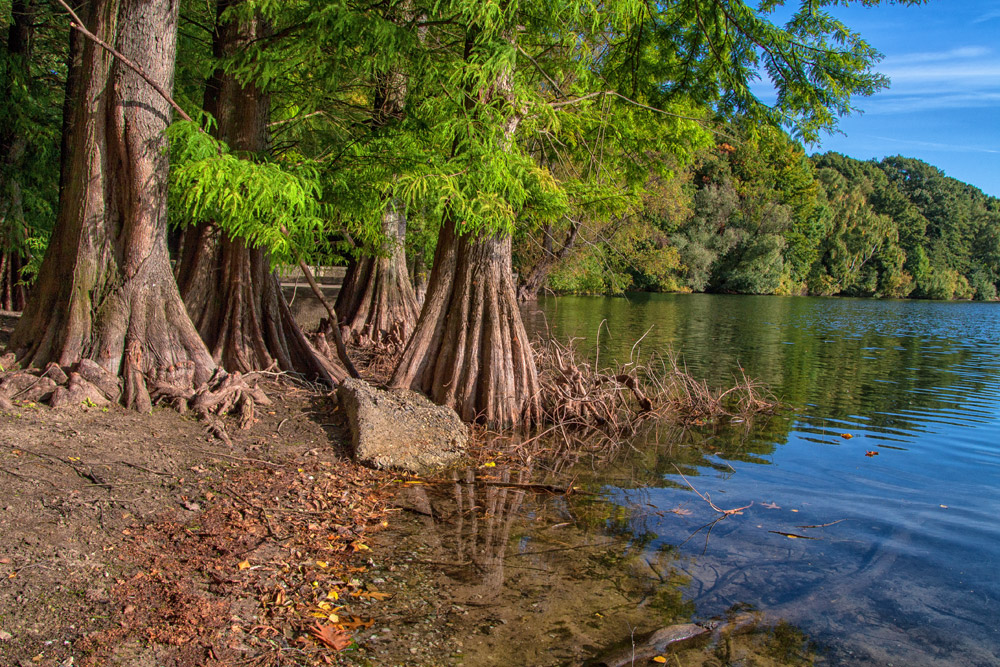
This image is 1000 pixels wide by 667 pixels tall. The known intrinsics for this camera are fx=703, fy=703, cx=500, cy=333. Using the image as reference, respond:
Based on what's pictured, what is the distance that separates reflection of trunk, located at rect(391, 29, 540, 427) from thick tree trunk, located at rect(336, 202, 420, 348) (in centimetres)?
459

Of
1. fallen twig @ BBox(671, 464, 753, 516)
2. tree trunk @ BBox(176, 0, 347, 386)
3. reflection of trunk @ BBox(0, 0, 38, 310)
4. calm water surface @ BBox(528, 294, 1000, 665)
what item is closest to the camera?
calm water surface @ BBox(528, 294, 1000, 665)

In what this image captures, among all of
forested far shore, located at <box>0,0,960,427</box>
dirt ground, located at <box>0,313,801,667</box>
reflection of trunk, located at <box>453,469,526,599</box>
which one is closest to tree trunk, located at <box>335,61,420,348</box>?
forested far shore, located at <box>0,0,960,427</box>

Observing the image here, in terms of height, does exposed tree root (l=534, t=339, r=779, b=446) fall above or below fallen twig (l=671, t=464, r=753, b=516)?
above

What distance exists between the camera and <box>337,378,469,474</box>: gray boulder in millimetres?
7141

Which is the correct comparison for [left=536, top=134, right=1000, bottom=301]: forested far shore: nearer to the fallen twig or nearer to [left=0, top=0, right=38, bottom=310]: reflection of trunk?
[left=0, top=0, right=38, bottom=310]: reflection of trunk

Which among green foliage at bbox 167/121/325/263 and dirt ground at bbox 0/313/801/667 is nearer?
dirt ground at bbox 0/313/801/667

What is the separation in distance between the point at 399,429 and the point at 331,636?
365cm

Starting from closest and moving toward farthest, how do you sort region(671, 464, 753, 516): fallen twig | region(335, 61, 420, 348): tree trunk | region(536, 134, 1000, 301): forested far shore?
1. region(671, 464, 753, 516): fallen twig
2. region(335, 61, 420, 348): tree trunk
3. region(536, 134, 1000, 301): forested far shore

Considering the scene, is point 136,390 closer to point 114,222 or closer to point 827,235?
point 114,222

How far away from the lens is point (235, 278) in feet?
29.0

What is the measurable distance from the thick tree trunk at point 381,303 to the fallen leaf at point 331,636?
9996 mm

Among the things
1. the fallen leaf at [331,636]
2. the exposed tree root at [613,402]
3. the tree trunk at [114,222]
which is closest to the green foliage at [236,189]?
the tree trunk at [114,222]

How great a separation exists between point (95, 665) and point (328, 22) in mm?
6305

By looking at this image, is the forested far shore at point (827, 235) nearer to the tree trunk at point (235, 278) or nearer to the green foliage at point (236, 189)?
the tree trunk at point (235, 278)
